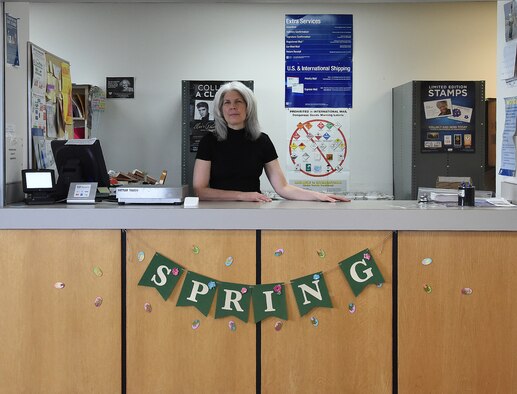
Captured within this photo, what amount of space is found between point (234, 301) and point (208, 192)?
105cm

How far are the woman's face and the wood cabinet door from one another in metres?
1.24

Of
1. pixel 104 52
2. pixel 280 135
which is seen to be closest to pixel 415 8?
pixel 280 135

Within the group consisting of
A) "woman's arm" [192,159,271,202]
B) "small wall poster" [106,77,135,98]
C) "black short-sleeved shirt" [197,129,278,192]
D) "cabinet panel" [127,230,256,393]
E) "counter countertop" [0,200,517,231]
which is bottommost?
"cabinet panel" [127,230,256,393]

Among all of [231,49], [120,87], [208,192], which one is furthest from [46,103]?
[231,49]

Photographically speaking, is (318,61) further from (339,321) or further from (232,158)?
(339,321)

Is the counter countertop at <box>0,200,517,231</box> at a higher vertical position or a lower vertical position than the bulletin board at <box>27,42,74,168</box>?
lower

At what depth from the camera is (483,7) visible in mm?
6293

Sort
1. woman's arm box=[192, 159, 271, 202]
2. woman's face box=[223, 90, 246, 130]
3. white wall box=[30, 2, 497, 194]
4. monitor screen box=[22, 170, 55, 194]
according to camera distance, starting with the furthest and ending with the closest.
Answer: white wall box=[30, 2, 497, 194]
woman's face box=[223, 90, 246, 130]
woman's arm box=[192, 159, 271, 202]
monitor screen box=[22, 170, 55, 194]

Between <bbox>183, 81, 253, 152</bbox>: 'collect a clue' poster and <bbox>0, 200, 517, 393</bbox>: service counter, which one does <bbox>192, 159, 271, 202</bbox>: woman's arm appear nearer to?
<bbox>0, 200, 517, 393</bbox>: service counter

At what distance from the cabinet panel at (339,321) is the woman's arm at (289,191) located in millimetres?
532

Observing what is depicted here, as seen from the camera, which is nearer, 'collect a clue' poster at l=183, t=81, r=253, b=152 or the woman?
the woman

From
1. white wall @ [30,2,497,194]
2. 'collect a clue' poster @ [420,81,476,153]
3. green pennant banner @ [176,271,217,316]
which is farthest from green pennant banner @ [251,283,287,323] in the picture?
white wall @ [30,2,497,194]

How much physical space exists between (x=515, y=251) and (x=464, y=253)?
200mm

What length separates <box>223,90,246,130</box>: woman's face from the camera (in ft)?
12.3
